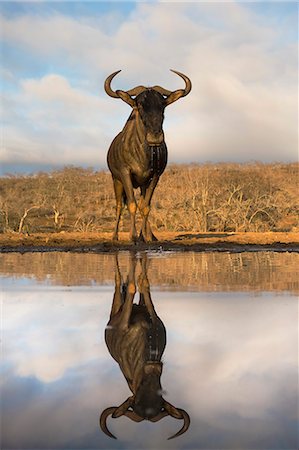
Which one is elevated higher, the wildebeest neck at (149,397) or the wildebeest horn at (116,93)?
the wildebeest horn at (116,93)

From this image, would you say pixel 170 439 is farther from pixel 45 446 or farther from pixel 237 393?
pixel 237 393

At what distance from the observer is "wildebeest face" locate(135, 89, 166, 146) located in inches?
450

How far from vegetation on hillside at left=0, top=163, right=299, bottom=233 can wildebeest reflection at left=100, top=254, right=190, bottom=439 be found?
46.0ft

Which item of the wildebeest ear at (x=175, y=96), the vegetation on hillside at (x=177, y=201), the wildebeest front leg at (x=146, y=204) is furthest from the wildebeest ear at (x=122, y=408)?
the vegetation on hillside at (x=177, y=201)

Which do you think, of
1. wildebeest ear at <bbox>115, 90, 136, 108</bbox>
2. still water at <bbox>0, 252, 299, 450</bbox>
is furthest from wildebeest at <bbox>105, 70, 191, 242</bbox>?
still water at <bbox>0, 252, 299, 450</bbox>

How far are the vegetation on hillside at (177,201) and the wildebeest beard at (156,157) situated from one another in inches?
Answer: 274

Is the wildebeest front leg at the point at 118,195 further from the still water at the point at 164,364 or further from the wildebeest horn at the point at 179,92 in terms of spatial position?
the still water at the point at 164,364

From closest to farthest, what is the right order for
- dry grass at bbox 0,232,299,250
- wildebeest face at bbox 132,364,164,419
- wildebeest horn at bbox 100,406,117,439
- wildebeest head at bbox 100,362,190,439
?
wildebeest horn at bbox 100,406,117,439 < wildebeest head at bbox 100,362,190,439 < wildebeest face at bbox 132,364,164,419 < dry grass at bbox 0,232,299,250

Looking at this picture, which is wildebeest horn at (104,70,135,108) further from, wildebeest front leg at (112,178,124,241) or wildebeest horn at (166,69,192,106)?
wildebeest front leg at (112,178,124,241)

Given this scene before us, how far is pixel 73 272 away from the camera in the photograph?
8.62m

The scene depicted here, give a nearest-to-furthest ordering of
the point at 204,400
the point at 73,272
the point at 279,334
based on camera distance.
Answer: the point at 204,400
the point at 279,334
the point at 73,272

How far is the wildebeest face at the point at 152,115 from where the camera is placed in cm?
1143

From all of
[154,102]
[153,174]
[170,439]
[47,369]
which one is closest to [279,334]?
[47,369]

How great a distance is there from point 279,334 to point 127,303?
171 centimetres
